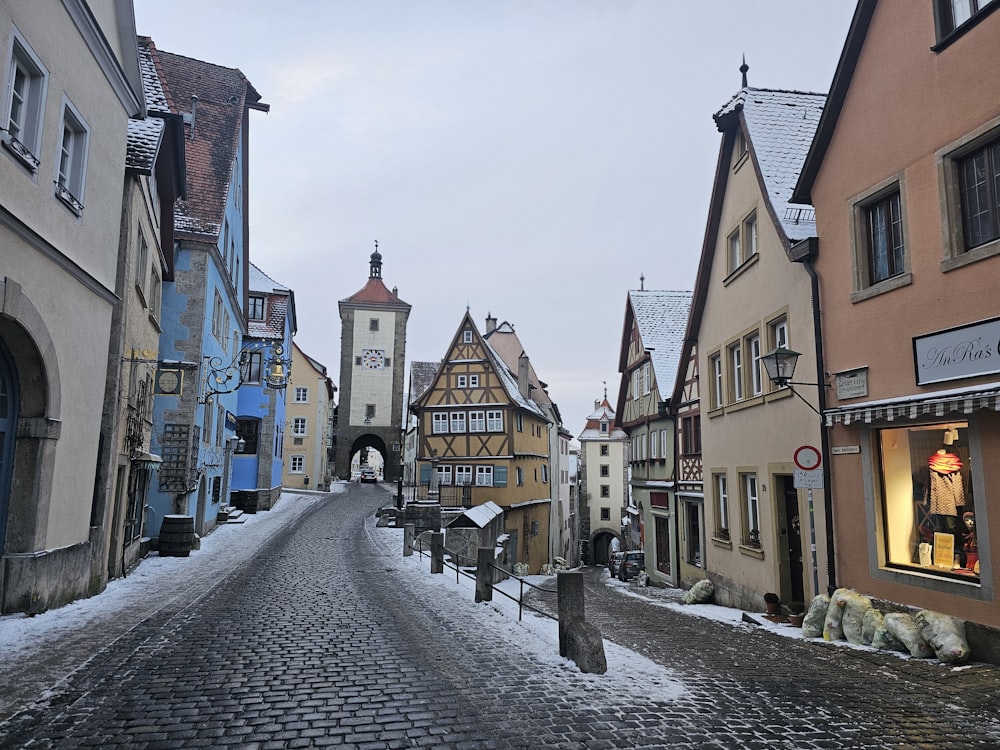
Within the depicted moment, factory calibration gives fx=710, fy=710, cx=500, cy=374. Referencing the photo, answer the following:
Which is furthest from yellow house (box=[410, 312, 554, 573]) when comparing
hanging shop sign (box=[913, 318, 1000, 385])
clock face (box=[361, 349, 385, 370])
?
clock face (box=[361, 349, 385, 370])

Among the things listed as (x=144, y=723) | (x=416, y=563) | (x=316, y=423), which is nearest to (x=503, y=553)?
(x=416, y=563)

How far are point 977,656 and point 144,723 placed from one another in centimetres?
798

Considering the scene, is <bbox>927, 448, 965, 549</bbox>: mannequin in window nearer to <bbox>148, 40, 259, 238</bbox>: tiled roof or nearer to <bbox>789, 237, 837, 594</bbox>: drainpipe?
<bbox>789, 237, 837, 594</bbox>: drainpipe

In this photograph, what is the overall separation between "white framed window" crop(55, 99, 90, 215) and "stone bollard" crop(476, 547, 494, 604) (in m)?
7.47

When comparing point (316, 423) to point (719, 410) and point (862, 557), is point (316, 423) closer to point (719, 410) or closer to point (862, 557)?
point (719, 410)

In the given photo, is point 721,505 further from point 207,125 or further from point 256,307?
point 256,307

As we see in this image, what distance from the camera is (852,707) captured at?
574cm

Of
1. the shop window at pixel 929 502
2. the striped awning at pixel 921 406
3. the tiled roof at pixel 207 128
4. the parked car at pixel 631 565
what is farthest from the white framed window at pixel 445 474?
the shop window at pixel 929 502

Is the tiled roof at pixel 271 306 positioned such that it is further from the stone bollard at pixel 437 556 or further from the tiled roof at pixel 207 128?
the stone bollard at pixel 437 556

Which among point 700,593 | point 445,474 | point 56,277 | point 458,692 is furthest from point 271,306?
point 458,692

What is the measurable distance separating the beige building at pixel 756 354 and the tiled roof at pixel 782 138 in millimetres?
26

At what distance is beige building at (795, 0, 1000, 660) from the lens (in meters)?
7.75

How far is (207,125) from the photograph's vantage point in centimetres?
2278

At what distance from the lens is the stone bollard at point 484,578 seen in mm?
11148
